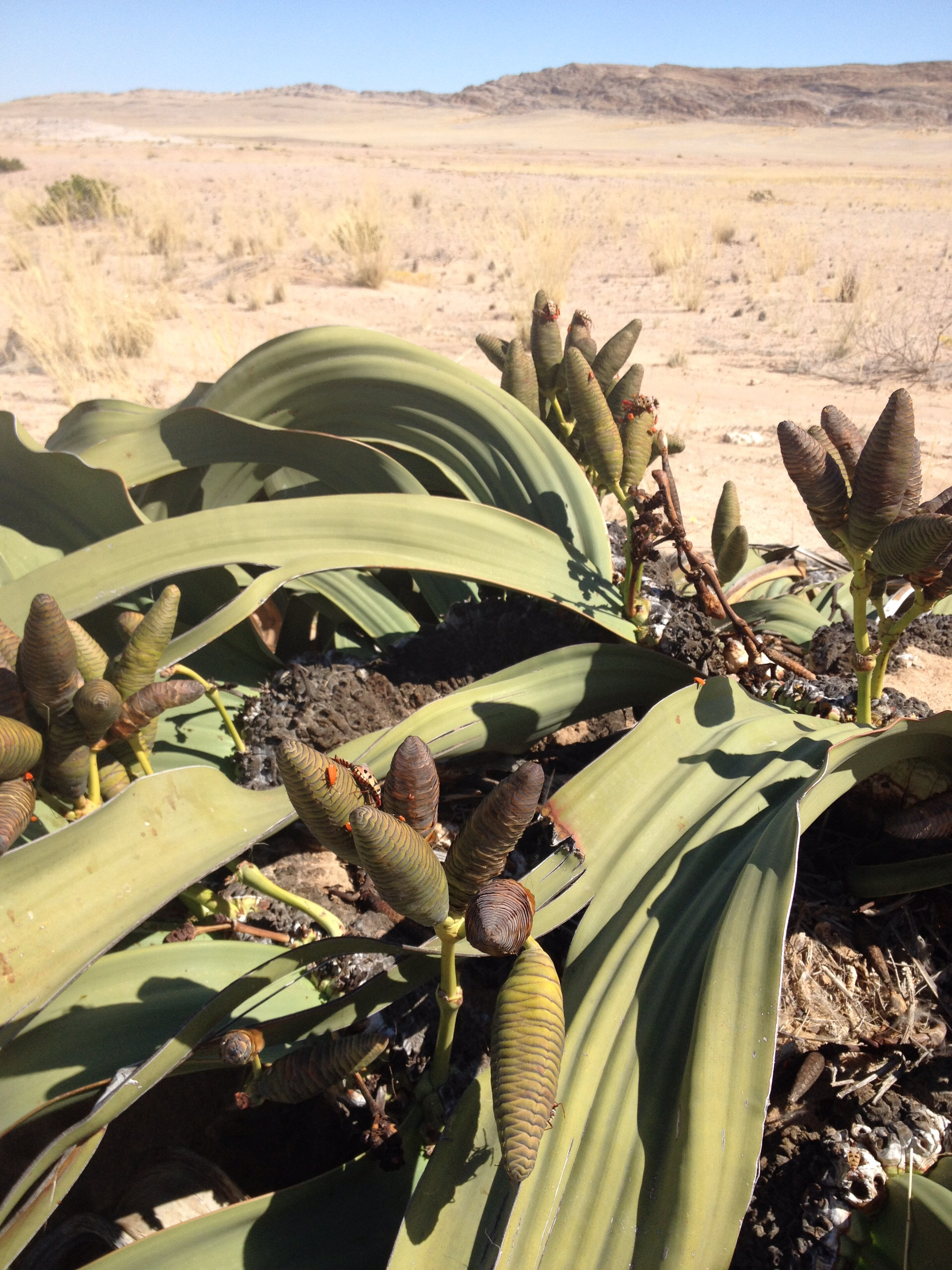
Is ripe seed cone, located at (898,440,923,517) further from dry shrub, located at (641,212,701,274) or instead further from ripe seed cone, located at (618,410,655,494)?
dry shrub, located at (641,212,701,274)

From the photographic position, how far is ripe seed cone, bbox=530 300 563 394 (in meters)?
1.06

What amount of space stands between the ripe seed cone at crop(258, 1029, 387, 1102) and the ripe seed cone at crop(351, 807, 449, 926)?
0.17 meters

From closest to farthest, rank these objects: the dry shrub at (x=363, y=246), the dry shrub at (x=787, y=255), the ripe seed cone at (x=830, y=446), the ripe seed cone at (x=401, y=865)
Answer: the ripe seed cone at (x=401, y=865)
the ripe seed cone at (x=830, y=446)
the dry shrub at (x=363, y=246)
the dry shrub at (x=787, y=255)

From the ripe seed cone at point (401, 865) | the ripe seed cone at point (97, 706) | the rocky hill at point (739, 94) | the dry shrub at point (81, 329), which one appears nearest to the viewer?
the ripe seed cone at point (401, 865)

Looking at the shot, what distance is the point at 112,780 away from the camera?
0.72 metres

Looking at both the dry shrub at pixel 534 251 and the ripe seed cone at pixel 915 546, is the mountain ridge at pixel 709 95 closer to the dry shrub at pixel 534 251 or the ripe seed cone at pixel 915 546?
the dry shrub at pixel 534 251

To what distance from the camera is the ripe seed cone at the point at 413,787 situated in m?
0.42

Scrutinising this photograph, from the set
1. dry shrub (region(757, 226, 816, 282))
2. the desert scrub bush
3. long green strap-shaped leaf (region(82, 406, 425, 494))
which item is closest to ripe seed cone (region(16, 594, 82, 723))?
long green strap-shaped leaf (region(82, 406, 425, 494))

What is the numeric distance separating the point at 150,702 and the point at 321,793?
30 cm

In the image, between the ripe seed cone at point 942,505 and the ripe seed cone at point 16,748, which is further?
the ripe seed cone at point 942,505

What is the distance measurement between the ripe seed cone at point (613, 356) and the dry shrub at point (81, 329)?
327 centimetres

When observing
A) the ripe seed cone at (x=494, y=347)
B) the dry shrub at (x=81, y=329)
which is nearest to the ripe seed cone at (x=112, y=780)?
the ripe seed cone at (x=494, y=347)

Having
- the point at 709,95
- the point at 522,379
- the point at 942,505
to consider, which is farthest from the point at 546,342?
the point at 709,95

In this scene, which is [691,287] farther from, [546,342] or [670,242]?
[546,342]
